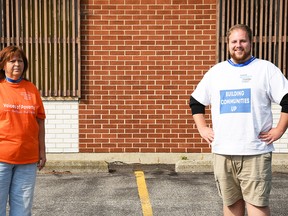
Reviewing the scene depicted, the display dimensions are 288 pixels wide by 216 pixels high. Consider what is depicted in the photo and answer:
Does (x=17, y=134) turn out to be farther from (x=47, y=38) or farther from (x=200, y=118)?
(x=47, y=38)

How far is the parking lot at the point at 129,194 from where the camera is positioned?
6.23 m

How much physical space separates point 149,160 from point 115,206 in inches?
119

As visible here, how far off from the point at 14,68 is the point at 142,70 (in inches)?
196

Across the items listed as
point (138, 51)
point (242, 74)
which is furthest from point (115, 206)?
point (138, 51)

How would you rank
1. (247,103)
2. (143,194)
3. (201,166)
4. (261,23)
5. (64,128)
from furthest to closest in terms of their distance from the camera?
(64,128) < (261,23) < (201,166) < (143,194) < (247,103)

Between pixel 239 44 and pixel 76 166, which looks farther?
pixel 76 166

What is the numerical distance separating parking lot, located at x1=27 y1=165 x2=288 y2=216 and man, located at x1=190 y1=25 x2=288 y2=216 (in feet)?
6.09

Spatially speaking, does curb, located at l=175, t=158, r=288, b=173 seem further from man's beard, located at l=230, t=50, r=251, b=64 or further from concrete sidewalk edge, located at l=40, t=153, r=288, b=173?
man's beard, located at l=230, t=50, r=251, b=64

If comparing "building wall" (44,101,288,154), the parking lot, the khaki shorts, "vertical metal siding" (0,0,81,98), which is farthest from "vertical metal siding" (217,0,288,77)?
the khaki shorts

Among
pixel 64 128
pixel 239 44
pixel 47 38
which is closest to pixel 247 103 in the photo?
pixel 239 44

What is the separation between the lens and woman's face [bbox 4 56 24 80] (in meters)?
4.52

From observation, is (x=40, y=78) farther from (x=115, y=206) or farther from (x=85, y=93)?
(x=115, y=206)

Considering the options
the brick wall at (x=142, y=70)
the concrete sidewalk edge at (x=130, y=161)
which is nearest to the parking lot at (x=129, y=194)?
the concrete sidewalk edge at (x=130, y=161)

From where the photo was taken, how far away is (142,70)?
9.37 meters
